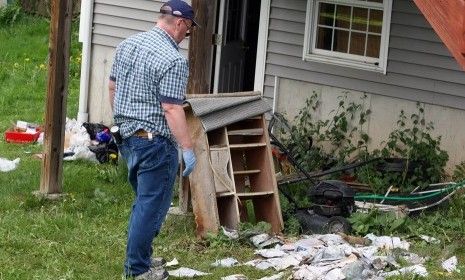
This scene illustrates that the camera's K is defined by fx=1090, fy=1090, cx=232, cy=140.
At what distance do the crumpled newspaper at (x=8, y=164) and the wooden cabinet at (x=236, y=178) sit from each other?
3220 millimetres

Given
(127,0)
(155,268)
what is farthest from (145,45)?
(127,0)

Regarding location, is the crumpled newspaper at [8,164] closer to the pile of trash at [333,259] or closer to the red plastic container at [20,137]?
the red plastic container at [20,137]

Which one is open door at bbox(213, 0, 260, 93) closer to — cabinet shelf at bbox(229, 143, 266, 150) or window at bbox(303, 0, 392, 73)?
window at bbox(303, 0, 392, 73)

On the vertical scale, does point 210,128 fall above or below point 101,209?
above

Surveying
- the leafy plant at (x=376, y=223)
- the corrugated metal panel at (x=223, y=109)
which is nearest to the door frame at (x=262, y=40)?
the corrugated metal panel at (x=223, y=109)

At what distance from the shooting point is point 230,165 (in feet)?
30.1

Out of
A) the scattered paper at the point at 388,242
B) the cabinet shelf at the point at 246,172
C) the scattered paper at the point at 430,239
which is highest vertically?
the cabinet shelf at the point at 246,172

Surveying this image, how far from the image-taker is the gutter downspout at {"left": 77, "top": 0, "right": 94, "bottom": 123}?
13.8 metres

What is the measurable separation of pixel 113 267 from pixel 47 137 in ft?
8.62

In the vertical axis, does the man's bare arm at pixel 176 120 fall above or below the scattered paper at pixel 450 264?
above

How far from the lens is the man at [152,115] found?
738 cm

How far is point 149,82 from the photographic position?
24.3 feet

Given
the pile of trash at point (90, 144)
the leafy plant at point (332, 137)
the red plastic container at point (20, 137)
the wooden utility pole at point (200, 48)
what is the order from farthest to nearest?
the red plastic container at point (20, 137) → the pile of trash at point (90, 144) → the leafy plant at point (332, 137) → the wooden utility pole at point (200, 48)

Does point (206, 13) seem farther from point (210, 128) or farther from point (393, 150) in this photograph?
point (393, 150)
